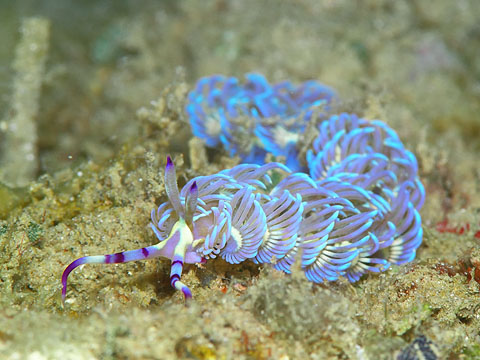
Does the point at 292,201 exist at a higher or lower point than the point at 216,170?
higher

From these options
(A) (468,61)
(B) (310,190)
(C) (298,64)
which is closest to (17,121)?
(C) (298,64)

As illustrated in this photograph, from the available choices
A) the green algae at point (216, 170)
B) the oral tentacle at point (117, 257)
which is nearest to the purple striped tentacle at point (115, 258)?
the oral tentacle at point (117, 257)

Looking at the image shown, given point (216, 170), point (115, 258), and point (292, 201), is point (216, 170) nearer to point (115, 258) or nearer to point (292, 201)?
point (292, 201)

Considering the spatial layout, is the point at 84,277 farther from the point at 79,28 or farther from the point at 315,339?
the point at 79,28

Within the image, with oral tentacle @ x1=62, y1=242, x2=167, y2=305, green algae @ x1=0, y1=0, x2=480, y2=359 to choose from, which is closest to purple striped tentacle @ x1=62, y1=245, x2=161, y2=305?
oral tentacle @ x1=62, y1=242, x2=167, y2=305

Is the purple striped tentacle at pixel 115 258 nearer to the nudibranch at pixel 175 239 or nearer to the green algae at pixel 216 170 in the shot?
the nudibranch at pixel 175 239

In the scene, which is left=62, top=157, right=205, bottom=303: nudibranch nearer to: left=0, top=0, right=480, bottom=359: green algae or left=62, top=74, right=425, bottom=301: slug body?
left=62, top=74, right=425, bottom=301: slug body

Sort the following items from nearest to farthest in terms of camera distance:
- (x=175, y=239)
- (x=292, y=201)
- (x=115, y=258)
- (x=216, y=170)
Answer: (x=115, y=258) → (x=175, y=239) → (x=292, y=201) → (x=216, y=170)

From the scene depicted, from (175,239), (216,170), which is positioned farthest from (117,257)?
(216,170)
